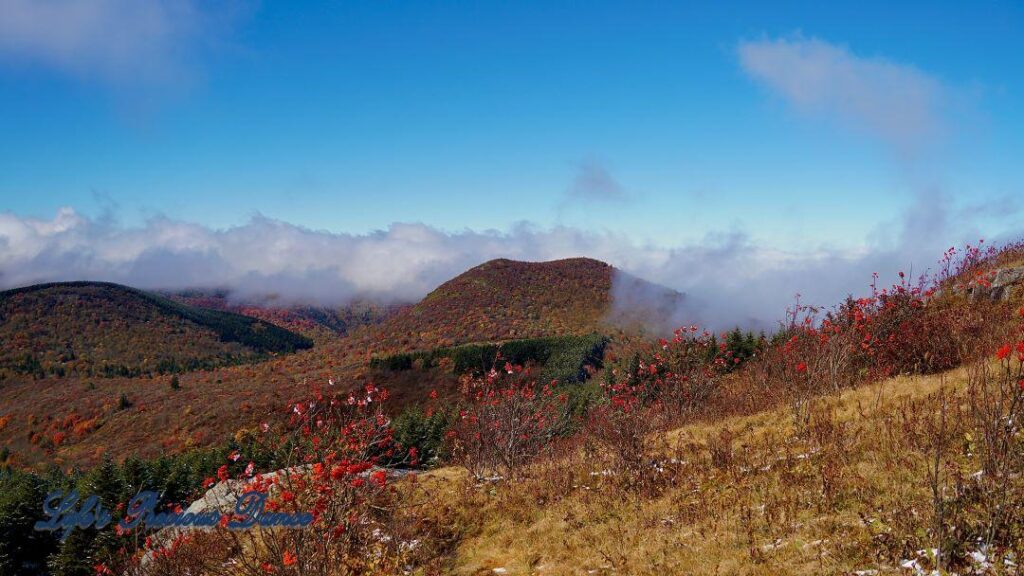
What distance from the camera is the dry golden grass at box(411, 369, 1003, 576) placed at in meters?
5.38

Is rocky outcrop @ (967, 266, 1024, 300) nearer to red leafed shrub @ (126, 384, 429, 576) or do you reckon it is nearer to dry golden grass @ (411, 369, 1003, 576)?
dry golden grass @ (411, 369, 1003, 576)

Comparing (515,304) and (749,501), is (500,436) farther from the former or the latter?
(515,304)

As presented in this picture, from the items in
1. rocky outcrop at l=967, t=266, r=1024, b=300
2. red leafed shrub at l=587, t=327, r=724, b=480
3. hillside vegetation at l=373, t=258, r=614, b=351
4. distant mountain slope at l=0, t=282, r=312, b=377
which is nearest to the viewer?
red leafed shrub at l=587, t=327, r=724, b=480

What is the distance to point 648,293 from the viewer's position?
11875 cm

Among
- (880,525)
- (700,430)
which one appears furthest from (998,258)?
(880,525)

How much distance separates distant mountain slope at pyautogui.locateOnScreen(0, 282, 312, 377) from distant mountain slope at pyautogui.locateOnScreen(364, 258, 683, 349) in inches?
2002

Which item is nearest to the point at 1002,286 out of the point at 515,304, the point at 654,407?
the point at 654,407

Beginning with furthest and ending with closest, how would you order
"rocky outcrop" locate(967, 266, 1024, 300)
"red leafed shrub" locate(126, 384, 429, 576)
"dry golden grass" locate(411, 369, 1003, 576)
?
"rocky outcrop" locate(967, 266, 1024, 300) < "red leafed shrub" locate(126, 384, 429, 576) < "dry golden grass" locate(411, 369, 1003, 576)

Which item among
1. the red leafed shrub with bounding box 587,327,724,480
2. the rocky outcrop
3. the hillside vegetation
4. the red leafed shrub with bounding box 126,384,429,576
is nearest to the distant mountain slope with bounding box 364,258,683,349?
the hillside vegetation

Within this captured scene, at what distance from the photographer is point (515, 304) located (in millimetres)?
113562

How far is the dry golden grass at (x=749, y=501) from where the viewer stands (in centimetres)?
538

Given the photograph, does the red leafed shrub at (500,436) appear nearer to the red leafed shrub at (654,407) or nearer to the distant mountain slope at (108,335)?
the red leafed shrub at (654,407)

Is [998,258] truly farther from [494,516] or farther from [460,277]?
[460,277]

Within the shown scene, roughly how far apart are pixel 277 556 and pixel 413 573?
2.59 metres
